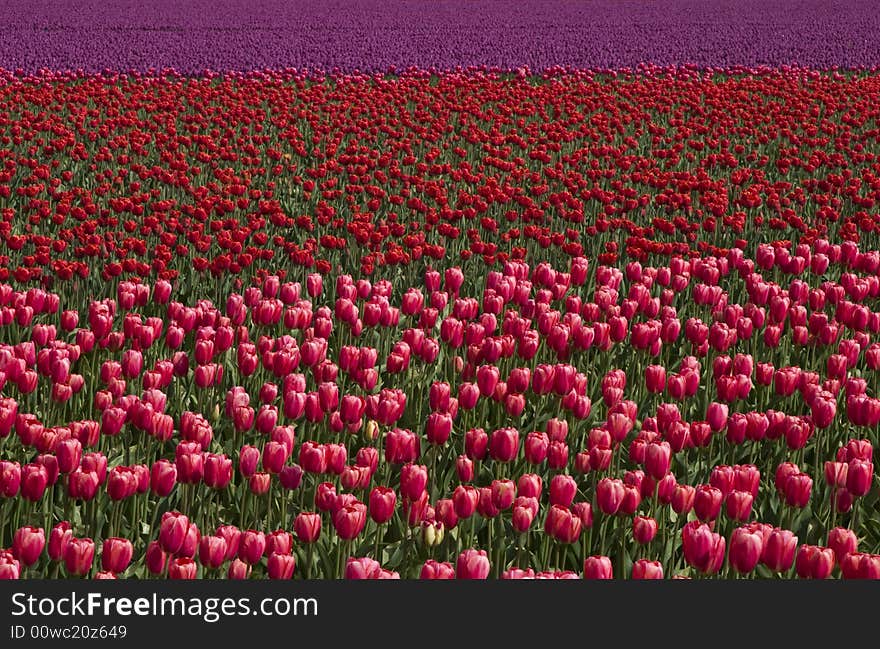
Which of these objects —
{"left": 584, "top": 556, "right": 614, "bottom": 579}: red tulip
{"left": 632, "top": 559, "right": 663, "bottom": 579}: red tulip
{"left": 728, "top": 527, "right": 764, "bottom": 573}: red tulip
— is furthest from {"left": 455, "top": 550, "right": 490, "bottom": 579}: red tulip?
{"left": 728, "top": 527, "right": 764, "bottom": 573}: red tulip

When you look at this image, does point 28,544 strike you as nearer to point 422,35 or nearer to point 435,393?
point 435,393

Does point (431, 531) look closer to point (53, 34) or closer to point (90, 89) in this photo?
point (90, 89)

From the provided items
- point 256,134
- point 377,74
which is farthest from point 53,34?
point 256,134

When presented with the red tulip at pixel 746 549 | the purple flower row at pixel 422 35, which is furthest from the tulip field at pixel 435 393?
the purple flower row at pixel 422 35

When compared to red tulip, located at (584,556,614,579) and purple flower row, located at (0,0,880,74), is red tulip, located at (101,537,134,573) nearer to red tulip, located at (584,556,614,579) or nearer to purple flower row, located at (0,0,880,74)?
red tulip, located at (584,556,614,579)

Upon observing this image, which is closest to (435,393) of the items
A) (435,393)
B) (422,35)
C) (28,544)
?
(435,393)

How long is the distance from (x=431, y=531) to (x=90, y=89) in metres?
11.7

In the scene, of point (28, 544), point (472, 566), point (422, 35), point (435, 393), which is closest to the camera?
point (472, 566)

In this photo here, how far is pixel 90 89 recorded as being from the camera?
13.7m

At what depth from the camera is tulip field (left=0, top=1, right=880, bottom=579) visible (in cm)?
316

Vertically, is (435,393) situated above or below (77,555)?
above

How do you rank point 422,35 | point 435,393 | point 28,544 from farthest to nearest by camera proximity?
1. point 422,35
2. point 435,393
3. point 28,544

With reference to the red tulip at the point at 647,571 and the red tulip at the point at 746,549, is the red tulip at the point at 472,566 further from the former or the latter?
the red tulip at the point at 746,549

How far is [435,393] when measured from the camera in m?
3.95
